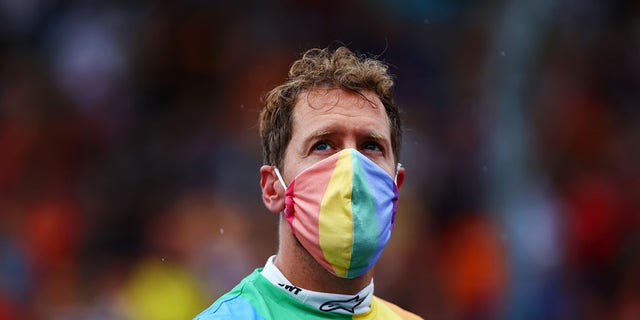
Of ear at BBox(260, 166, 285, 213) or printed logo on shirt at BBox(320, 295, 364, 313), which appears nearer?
printed logo on shirt at BBox(320, 295, 364, 313)

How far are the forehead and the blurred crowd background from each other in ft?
14.7

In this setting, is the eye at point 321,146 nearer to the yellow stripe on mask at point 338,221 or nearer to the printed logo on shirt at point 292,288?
the yellow stripe on mask at point 338,221

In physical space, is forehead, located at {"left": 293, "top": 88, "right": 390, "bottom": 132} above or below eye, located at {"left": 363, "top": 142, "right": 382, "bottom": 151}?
above

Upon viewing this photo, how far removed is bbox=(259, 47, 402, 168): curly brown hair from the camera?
3.80 metres

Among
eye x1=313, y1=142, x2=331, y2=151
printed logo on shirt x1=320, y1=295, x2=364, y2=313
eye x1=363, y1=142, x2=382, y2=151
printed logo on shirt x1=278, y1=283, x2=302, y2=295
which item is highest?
eye x1=363, y1=142, x2=382, y2=151

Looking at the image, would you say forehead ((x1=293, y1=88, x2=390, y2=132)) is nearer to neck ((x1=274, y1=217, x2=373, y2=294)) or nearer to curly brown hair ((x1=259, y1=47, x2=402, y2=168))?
curly brown hair ((x1=259, y1=47, x2=402, y2=168))

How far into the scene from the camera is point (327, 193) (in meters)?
3.49

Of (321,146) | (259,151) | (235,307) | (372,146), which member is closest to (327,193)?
(321,146)

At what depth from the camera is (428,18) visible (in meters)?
10.6

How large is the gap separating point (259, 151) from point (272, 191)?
6.41 meters

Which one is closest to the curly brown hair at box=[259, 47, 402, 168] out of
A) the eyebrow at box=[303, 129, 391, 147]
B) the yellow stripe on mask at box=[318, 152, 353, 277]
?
the eyebrow at box=[303, 129, 391, 147]

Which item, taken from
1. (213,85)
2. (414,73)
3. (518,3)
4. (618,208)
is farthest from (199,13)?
(618,208)

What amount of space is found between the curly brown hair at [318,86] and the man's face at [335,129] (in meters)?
0.04

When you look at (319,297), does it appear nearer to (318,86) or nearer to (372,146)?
(372,146)
